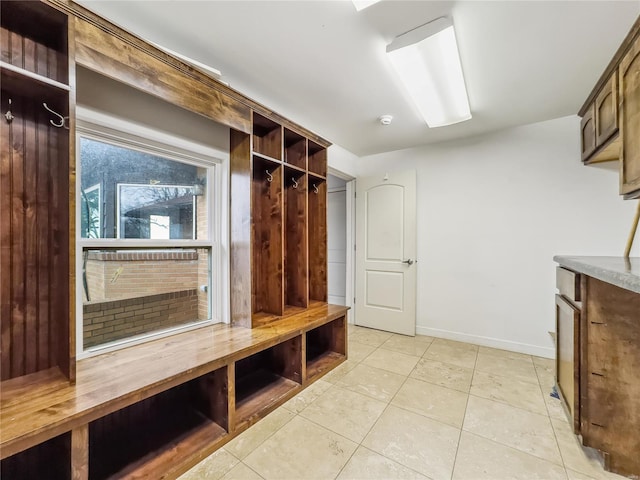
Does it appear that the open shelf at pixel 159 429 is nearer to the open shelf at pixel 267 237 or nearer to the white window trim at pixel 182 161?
the white window trim at pixel 182 161

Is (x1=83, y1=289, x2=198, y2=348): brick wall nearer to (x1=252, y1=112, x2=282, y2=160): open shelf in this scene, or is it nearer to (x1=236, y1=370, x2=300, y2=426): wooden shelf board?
(x1=236, y1=370, x2=300, y2=426): wooden shelf board

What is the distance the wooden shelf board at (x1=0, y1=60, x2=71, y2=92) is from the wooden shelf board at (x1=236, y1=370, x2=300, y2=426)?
1905 mm

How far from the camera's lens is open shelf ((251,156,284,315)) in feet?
7.45

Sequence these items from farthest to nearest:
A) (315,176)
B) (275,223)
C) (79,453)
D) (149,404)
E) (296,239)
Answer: (315,176) < (296,239) < (275,223) < (149,404) < (79,453)

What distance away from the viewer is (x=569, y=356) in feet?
5.09

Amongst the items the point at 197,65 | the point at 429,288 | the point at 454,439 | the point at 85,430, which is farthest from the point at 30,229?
the point at 429,288

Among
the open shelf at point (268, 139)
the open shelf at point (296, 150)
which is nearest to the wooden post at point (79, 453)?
the open shelf at point (268, 139)

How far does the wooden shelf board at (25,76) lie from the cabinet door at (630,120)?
2.84 metres

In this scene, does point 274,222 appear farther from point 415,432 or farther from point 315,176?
point 415,432

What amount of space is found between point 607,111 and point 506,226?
1228mm

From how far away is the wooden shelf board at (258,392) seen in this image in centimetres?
172

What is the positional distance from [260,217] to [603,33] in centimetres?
248

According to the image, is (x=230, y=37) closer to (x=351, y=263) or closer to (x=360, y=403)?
(x=360, y=403)

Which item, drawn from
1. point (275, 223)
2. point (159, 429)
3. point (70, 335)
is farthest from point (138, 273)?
point (275, 223)
